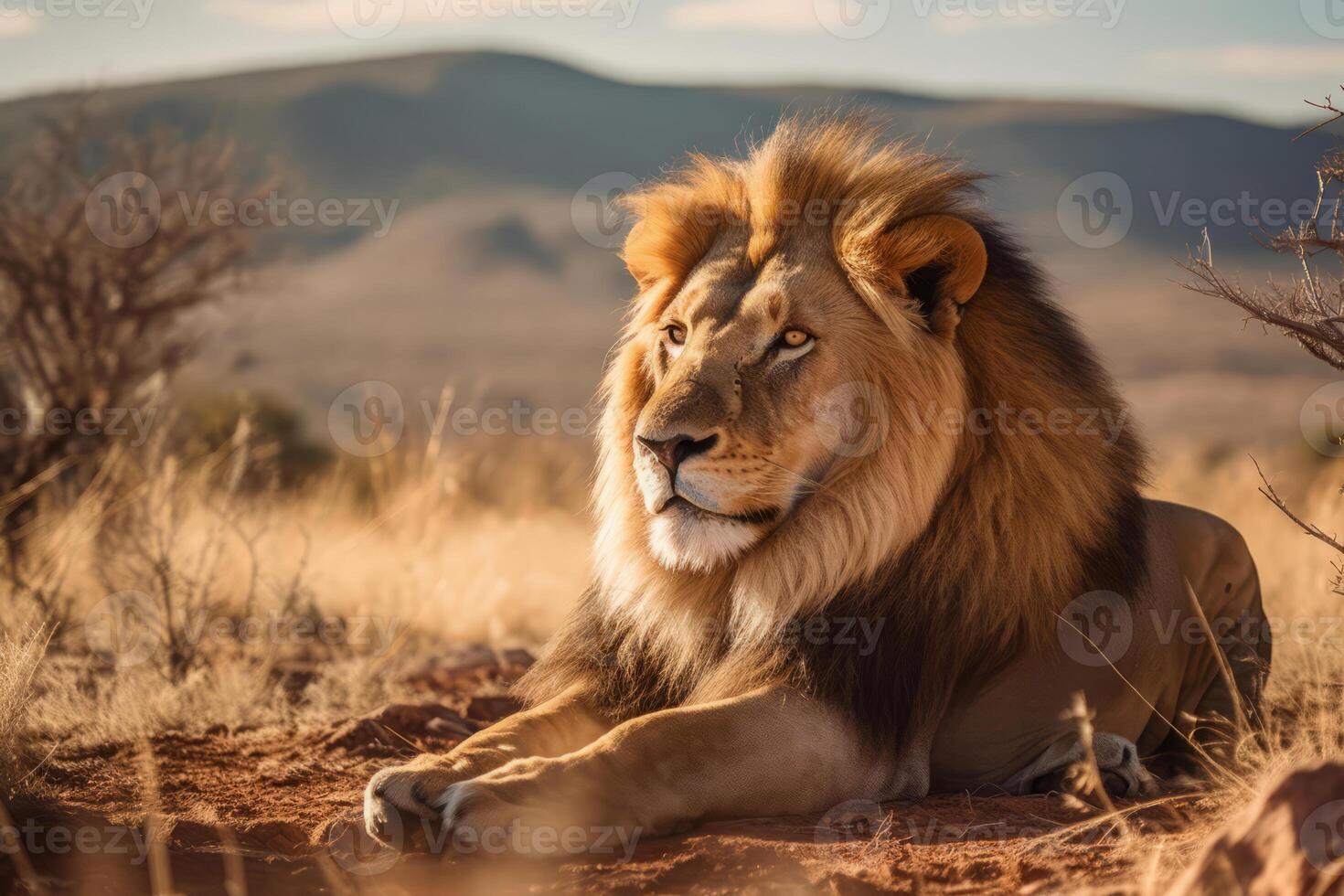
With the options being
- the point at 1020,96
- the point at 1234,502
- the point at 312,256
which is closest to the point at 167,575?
the point at 1234,502

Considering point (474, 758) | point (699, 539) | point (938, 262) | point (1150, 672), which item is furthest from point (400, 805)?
point (1150, 672)

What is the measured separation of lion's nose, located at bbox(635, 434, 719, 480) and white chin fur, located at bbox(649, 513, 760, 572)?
180 millimetres

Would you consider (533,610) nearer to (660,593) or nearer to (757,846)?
(660,593)

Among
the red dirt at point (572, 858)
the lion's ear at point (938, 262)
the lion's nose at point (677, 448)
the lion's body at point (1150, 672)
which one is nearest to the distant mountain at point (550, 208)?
the lion's body at point (1150, 672)

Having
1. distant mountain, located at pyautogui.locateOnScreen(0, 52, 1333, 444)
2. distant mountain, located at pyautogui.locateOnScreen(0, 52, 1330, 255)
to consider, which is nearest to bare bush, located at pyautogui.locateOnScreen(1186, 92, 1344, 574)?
distant mountain, located at pyautogui.locateOnScreen(0, 52, 1333, 444)

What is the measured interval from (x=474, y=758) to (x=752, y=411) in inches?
49.4

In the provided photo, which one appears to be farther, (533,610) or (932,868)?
(533,610)

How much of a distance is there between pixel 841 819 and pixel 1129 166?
76.4 m

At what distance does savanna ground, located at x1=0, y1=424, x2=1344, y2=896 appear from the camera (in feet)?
10.6

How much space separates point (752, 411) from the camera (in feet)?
12.7

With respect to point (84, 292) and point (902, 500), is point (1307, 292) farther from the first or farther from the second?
point (84, 292)

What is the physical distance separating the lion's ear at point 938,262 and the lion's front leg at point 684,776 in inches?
49.3

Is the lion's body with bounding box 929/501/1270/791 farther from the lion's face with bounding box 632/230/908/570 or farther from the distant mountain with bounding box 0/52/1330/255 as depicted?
the distant mountain with bounding box 0/52/1330/255

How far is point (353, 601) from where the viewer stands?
905 centimetres
